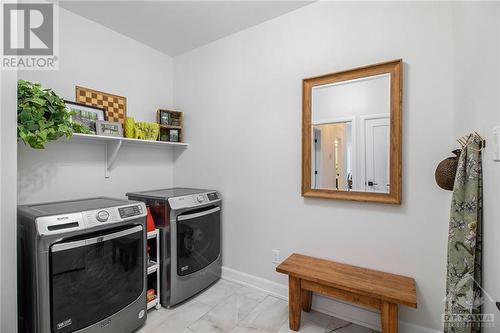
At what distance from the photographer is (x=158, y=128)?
8.39 feet

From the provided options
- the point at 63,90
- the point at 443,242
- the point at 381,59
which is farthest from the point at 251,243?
the point at 63,90

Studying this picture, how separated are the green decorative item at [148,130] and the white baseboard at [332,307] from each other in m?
1.63

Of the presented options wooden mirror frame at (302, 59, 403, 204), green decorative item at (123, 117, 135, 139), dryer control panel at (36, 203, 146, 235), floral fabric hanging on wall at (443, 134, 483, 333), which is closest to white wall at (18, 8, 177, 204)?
Result: green decorative item at (123, 117, 135, 139)

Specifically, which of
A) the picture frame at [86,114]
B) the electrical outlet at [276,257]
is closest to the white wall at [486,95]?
the electrical outlet at [276,257]

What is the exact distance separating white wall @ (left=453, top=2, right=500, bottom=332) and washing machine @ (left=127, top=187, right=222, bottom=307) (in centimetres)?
193

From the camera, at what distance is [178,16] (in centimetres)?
220

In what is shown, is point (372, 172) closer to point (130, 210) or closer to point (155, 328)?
point (130, 210)

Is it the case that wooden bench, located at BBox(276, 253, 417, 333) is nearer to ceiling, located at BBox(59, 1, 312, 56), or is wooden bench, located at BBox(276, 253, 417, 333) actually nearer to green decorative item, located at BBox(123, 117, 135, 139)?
green decorative item, located at BBox(123, 117, 135, 139)

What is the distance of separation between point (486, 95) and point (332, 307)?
5.77 feet

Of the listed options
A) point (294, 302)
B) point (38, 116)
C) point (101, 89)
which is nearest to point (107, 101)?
point (101, 89)

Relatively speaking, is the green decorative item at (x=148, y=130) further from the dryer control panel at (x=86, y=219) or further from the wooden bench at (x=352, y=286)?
the wooden bench at (x=352, y=286)

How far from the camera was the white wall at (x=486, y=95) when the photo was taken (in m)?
0.99

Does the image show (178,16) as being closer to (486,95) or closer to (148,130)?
(148,130)
